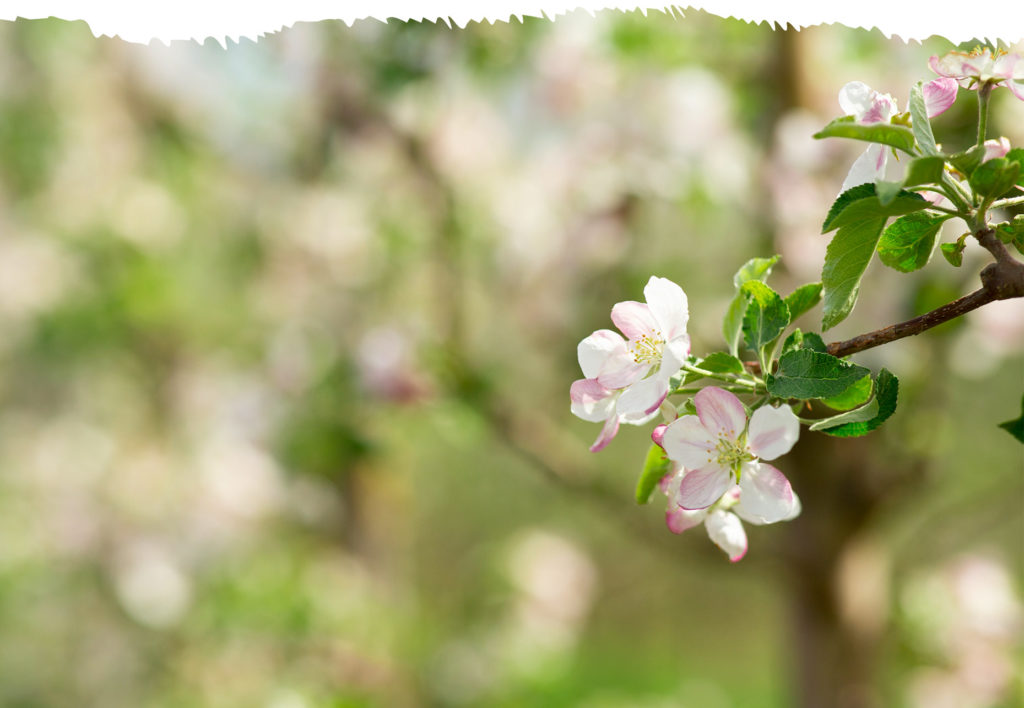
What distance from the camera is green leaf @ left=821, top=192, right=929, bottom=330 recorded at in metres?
0.36

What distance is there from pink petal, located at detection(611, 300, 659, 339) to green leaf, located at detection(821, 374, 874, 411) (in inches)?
3.3

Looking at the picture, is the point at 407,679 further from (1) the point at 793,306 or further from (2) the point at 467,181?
(1) the point at 793,306

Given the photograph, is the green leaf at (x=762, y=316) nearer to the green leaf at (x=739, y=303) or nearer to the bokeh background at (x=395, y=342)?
the green leaf at (x=739, y=303)

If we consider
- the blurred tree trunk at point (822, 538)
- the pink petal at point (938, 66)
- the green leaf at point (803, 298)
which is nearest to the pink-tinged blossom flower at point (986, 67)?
the pink petal at point (938, 66)

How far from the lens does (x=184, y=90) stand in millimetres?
2594

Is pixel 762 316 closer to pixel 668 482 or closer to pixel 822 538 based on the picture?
pixel 668 482

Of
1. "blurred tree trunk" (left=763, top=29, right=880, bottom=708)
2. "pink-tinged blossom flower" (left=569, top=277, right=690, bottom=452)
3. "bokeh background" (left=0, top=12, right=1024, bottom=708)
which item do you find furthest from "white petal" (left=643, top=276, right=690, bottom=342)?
"blurred tree trunk" (left=763, top=29, right=880, bottom=708)

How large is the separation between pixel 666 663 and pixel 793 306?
22.0 ft

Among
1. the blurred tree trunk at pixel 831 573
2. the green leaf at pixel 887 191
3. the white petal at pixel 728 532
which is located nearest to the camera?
the green leaf at pixel 887 191

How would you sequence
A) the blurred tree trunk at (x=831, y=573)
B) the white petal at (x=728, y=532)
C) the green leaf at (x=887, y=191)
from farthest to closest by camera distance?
the blurred tree trunk at (x=831, y=573) < the white petal at (x=728, y=532) < the green leaf at (x=887, y=191)

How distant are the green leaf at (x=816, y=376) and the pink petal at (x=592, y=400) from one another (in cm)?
8

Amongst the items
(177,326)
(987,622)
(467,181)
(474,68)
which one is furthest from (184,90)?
(987,622)

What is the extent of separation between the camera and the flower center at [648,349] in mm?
412

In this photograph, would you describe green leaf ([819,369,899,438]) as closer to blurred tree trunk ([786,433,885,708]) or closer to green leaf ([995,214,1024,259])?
green leaf ([995,214,1024,259])
